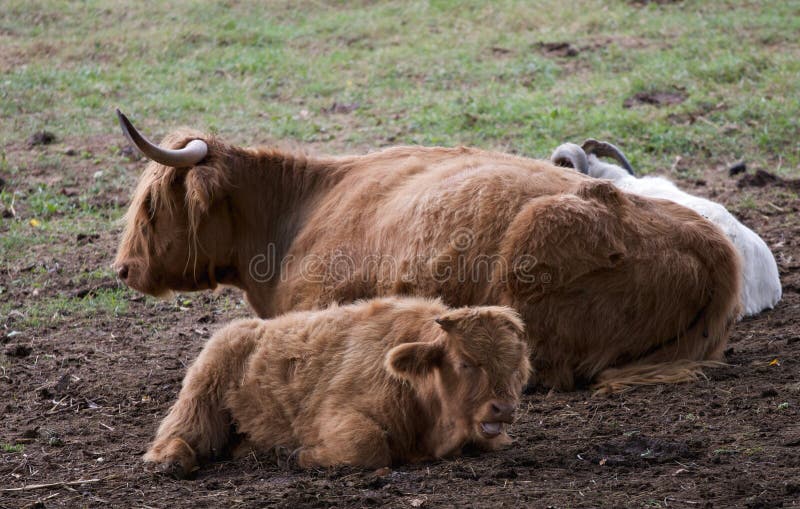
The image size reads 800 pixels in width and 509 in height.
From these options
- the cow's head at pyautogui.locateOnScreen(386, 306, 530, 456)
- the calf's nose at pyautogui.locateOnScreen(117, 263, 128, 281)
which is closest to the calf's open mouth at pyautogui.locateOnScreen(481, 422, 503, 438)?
the cow's head at pyautogui.locateOnScreen(386, 306, 530, 456)

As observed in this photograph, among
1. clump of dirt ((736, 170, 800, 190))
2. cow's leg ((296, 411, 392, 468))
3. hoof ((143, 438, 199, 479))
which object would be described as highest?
clump of dirt ((736, 170, 800, 190))

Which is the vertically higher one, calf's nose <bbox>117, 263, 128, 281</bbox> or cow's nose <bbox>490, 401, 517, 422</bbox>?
calf's nose <bbox>117, 263, 128, 281</bbox>

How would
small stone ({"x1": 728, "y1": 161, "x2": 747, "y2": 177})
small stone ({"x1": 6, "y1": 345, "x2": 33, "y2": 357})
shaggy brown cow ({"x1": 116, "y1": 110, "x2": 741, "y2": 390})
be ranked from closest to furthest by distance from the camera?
shaggy brown cow ({"x1": 116, "y1": 110, "x2": 741, "y2": 390}), small stone ({"x1": 6, "y1": 345, "x2": 33, "y2": 357}), small stone ({"x1": 728, "y1": 161, "x2": 747, "y2": 177})

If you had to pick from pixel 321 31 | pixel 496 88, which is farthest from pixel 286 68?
pixel 496 88

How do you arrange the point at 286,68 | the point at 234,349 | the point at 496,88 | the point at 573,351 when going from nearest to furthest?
the point at 234,349, the point at 573,351, the point at 496,88, the point at 286,68

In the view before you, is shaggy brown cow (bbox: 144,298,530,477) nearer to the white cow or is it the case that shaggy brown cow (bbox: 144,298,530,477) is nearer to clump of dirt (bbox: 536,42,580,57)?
the white cow

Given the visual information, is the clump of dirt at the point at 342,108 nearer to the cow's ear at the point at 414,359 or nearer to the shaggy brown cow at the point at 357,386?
the shaggy brown cow at the point at 357,386

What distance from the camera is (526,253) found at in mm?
6051

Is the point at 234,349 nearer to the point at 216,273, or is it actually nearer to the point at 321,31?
the point at 216,273

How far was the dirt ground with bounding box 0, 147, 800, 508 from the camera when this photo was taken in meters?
4.48

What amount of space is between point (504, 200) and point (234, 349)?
6.03ft

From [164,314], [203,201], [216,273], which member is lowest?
[164,314]

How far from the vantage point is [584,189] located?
246 inches

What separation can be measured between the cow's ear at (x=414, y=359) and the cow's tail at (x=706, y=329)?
161 centimetres
